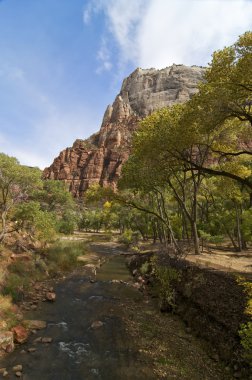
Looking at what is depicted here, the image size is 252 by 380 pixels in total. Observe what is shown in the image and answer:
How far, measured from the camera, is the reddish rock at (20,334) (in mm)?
13467

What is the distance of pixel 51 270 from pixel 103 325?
14.0 meters

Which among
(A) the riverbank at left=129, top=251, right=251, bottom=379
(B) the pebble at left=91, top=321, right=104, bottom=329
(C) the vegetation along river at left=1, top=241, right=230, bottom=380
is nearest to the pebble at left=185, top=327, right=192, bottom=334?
(A) the riverbank at left=129, top=251, right=251, bottom=379

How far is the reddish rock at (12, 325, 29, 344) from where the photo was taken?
13.5 m

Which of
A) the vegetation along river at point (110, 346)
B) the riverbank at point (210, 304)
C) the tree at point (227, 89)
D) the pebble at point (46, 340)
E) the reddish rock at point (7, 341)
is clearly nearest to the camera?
the vegetation along river at point (110, 346)

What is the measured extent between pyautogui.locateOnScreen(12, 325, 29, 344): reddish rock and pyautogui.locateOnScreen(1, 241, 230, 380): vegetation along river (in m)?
→ 0.30

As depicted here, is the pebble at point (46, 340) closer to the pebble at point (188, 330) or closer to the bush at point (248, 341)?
the pebble at point (188, 330)

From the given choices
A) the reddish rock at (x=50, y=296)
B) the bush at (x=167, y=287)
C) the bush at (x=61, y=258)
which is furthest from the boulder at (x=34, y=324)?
the bush at (x=61, y=258)

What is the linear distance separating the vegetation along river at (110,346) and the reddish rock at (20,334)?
0.97 ft

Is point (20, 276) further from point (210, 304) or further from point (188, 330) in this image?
point (210, 304)

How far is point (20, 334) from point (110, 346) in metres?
4.66

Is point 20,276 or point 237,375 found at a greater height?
point 20,276

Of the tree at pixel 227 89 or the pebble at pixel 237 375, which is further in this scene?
the tree at pixel 227 89

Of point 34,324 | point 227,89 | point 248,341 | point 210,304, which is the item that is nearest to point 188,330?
point 210,304

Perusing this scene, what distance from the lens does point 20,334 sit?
13.8m
